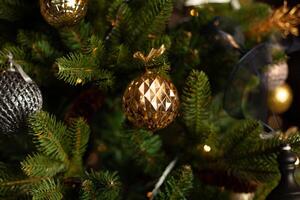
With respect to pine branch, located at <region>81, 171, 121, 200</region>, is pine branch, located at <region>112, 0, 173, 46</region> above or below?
above

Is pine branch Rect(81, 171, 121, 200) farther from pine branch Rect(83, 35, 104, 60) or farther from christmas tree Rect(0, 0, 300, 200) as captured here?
pine branch Rect(83, 35, 104, 60)

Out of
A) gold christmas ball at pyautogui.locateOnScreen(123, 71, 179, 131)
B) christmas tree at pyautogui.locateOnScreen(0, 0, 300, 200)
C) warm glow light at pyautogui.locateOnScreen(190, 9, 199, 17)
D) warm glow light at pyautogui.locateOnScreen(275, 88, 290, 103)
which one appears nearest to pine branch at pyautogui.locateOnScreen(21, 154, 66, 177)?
christmas tree at pyautogui.locateOnScreen(0, 0, 300, 200)

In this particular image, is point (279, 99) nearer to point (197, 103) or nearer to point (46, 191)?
point (197, 103)

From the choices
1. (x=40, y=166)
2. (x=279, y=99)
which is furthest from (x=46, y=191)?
(x=279, y=99)

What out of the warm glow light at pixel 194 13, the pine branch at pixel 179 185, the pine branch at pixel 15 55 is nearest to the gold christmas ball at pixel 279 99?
the warm glow light at pixel 194 13

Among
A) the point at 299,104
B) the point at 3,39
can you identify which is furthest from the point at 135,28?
the point at 299,104

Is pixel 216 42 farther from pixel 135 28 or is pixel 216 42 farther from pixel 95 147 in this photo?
pixel 95 147
